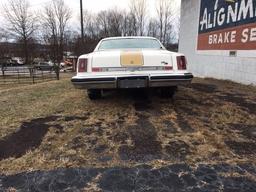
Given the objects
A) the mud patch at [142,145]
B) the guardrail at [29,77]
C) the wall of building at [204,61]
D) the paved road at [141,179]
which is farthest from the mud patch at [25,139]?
the guardrail at [29,77]

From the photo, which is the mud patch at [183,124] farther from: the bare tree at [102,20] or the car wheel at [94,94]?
the bare tree at [102,20]

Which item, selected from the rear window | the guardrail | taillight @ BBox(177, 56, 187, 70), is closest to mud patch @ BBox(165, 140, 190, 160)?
taillight @ BBox(177, 56, 187, 70)

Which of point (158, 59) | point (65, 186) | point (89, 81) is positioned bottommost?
point (65, 186)

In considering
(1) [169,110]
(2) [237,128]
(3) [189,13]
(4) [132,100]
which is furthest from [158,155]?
(3) [189,13]

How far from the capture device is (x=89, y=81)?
435 centimetres

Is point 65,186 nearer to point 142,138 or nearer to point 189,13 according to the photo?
point 142,138

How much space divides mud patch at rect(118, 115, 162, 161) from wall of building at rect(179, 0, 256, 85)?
190 inches

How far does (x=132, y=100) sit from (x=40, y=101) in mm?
1954

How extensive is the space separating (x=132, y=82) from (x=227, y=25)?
18.4ft

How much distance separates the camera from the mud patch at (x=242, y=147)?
2.86 m

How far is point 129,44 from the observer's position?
548cm

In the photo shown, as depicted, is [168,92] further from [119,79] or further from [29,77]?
[29,77]

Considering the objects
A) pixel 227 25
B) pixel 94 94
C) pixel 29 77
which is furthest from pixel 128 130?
pixel 29 77

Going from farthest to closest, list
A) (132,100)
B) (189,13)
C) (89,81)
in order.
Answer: (189,13) < (132,100) < (89,81)
